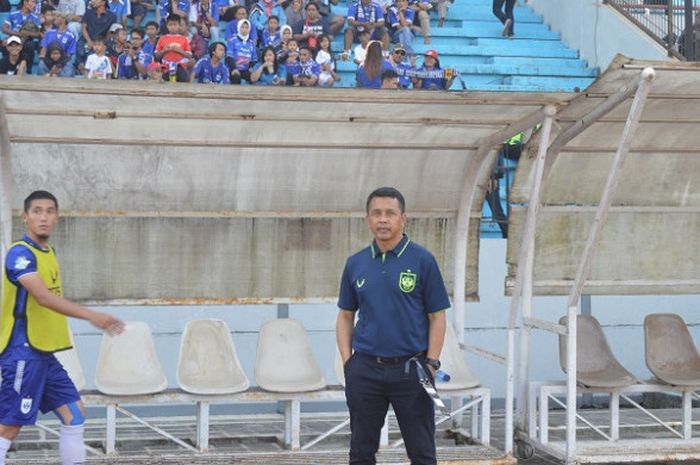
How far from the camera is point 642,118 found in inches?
372

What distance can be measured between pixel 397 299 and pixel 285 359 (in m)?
3.35

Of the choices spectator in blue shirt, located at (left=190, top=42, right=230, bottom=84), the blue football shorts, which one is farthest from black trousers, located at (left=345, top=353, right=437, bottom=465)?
spectator in blue shirt, located at (left=190, top=42, right=230, bottom=84)

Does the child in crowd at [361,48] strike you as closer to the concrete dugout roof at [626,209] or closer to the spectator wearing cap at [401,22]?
the spectator wearing cap at [401,22]

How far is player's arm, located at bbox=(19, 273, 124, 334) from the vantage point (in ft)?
22.4

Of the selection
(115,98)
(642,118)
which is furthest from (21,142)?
(642,118)

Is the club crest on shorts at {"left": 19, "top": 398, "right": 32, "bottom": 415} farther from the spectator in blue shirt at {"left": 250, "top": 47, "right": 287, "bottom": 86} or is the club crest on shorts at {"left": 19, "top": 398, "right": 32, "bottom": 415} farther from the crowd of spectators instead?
the spectator in blue shirt at {"left": 250, "top": 47, "right": 287, "bottom": 86}

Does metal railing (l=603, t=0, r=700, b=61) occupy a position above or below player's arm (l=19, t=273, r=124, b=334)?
above

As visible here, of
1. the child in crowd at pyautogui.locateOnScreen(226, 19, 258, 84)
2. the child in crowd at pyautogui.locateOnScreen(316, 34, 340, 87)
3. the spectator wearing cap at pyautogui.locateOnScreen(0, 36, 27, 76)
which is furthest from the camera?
the child in crowd at pyautogui.locateOnScreen(316, 34, 340, 87)

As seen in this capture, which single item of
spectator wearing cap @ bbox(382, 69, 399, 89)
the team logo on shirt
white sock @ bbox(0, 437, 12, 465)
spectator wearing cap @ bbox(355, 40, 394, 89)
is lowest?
white sock @ bbox(0, 437, 12, 465)

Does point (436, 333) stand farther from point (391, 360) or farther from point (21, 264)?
point (21, 264)

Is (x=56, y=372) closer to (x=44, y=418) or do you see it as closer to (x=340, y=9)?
(x=44, y=418)

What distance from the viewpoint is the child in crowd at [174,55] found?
15849 millimetres

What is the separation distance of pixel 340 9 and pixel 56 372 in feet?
40.0

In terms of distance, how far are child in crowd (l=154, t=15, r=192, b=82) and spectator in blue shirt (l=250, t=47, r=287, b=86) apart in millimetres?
879
